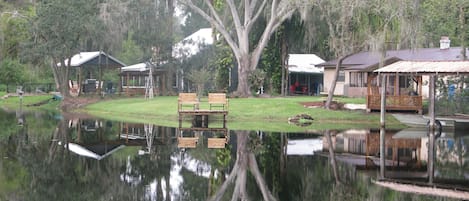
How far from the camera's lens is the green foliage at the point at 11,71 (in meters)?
53.7

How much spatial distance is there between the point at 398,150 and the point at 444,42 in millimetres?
21838

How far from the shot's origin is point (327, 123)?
30.3m

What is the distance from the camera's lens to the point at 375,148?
2031 centimetres

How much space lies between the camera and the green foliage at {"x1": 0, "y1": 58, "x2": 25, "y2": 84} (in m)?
53.7

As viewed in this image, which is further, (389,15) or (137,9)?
(137,9)

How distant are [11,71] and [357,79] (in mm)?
30178

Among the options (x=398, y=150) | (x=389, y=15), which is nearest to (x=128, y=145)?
(x=398, y=150)

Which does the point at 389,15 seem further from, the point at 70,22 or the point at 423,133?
the point at 70,22

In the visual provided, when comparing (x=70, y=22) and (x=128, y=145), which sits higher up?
(x=70, y=22)

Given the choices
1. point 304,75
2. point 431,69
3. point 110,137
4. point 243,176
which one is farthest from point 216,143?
point 304,75

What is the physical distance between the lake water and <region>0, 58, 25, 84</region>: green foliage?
99.7ft

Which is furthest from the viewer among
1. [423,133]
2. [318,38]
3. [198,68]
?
[198,68]

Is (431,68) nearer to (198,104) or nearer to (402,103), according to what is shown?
(402,103)

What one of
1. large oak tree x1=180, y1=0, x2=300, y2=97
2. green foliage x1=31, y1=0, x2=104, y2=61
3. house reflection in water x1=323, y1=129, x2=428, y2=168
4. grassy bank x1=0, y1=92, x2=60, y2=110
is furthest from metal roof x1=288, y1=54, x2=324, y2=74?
house reflection in water x1=323, y1=129, x2=428, y2=168
